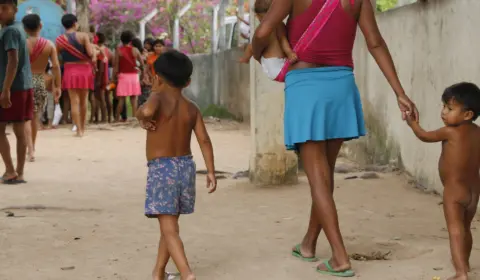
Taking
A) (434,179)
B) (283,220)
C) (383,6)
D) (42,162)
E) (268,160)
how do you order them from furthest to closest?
(383,6) < (42,162) < (268,160) < (434,179) < (283,220)

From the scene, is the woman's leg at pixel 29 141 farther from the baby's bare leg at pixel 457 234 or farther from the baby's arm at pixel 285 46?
the baby's bare leg at pixel 457 234

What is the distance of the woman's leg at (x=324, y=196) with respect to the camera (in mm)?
4477

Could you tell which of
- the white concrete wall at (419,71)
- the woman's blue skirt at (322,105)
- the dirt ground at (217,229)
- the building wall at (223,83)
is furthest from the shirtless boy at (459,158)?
the building wall at (223,83)

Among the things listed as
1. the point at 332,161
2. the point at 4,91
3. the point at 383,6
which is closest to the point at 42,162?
the point at 4,91

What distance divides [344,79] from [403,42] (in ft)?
12.0

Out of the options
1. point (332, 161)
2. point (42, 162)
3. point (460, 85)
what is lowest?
point (42, 162)

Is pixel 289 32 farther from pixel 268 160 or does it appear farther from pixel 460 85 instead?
pixel 268 160

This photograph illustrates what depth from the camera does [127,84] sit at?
651 inches

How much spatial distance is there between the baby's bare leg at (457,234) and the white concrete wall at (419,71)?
198 centimetres

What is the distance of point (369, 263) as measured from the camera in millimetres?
4777

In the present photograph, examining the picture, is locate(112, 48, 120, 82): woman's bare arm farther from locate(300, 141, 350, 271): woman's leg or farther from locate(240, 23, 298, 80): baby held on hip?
locate(300, 141, 350, 271): woman's leg

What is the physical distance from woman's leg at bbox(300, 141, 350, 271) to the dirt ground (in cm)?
14

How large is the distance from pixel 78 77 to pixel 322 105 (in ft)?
29.3

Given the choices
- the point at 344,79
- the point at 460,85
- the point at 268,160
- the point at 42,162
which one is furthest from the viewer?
the point at 42,162
